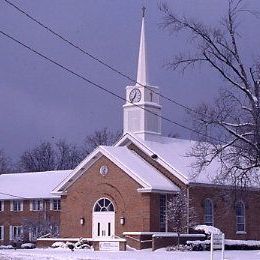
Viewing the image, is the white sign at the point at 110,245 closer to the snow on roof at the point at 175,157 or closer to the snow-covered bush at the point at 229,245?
the snow-covered bush at the point at 229,245

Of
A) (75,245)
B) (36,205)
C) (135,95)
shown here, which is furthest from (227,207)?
(36,205)

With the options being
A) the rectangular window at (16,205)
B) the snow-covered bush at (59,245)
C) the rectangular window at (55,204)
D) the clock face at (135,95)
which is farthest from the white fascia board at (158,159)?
the rectangular window at (16,205)

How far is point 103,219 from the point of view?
51.4 m

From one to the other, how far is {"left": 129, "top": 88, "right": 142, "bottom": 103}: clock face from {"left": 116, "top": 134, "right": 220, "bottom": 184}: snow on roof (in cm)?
261

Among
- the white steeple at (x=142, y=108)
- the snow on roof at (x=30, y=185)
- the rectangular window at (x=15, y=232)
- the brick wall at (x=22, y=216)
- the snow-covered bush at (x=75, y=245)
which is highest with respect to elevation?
the white steeple at (x=142, y=108)

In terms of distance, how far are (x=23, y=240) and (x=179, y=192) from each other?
21829 millimetres

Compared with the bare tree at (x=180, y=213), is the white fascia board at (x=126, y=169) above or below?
above

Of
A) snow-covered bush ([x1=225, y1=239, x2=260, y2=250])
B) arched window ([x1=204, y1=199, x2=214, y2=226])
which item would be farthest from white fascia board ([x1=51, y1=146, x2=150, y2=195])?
snow-covered bush ([x1=225, y1=239, x2=260, y2=250])

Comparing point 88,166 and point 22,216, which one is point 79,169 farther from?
point 22,216

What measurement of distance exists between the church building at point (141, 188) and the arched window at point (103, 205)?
7 centimetres

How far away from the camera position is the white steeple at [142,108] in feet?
175

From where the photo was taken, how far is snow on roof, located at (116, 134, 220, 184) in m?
50.4

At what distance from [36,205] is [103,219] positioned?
77.1 feet

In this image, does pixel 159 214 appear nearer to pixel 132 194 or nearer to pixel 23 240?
pixel 132 194
